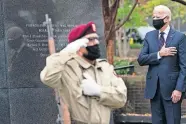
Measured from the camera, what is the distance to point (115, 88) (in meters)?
4.73

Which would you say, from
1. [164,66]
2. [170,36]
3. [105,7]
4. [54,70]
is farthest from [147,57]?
[105,7]

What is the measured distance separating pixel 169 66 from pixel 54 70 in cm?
293

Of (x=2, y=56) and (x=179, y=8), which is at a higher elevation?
(x=179, y=8)

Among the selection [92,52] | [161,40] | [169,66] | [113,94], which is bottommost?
[113,94]

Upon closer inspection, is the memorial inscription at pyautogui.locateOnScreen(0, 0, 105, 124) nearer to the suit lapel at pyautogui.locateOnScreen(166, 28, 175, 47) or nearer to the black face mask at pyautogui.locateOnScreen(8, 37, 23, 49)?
the black face mask at pyautogui.locateOnScreen(8, 37, 23, 49)

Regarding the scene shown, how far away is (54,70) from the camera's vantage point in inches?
179

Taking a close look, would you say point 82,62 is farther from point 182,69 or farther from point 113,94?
point 182,69

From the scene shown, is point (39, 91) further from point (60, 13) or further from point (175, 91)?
point (175, 91)

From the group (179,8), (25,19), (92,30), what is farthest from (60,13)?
(179,8)

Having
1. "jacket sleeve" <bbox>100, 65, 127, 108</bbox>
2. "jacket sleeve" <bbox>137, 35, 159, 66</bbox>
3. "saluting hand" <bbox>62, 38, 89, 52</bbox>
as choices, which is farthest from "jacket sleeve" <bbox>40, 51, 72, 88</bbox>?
"jacket sleeve" <bbox>137, 35, 159, 66</bbox>

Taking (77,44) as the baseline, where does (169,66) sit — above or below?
below

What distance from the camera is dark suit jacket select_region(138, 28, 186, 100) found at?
23.2 feet

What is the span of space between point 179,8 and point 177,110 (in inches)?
740

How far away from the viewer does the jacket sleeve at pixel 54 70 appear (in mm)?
4539
